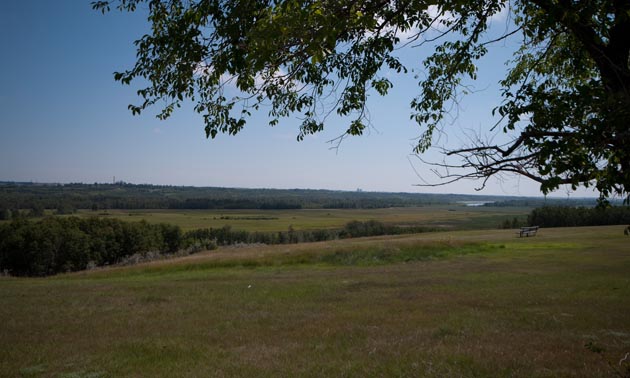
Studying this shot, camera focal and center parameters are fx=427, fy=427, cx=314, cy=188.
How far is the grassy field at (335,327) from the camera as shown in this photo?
789 cm

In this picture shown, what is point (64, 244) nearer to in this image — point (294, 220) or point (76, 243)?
point (76, 243)

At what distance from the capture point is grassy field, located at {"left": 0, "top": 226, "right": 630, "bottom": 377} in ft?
25.9

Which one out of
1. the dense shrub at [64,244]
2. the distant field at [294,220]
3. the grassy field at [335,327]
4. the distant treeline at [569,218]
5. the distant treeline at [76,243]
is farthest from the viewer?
the distant field at [294,220]

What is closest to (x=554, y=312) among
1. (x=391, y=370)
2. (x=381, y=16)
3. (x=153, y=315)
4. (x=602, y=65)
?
(x=391, y=370)

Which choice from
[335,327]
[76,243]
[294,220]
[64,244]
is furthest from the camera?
[294,220]

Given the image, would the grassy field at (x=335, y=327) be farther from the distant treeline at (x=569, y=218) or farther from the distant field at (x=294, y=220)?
the distant field at (x=294, y=220)

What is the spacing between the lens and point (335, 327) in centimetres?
1122

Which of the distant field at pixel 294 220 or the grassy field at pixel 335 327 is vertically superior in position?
the grassy field at pixel 335 327

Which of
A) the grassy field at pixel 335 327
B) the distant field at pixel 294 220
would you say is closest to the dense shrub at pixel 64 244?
the distant field at pixel 294 220

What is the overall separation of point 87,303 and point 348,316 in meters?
9.90

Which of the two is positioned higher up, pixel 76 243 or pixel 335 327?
pixel 335 327

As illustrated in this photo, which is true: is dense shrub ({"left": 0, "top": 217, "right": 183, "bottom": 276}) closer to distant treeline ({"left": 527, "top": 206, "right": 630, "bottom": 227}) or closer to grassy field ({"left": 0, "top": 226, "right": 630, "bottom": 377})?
grassy field ({"left": 0, "top": 226, "right": 630, "bottom": 377})

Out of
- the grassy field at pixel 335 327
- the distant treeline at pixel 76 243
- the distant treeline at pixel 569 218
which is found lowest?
the distant treeline at pixel 76 243

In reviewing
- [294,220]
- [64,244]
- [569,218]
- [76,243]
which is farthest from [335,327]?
[294,220]
